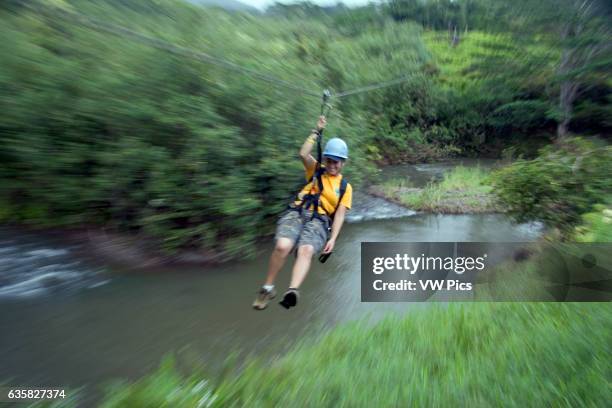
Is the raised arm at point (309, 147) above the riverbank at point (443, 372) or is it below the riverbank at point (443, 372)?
above

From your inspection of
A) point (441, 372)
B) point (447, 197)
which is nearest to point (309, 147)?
point (441, 372)

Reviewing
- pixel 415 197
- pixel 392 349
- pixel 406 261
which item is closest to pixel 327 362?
pixel 392 349

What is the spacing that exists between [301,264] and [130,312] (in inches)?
92.0

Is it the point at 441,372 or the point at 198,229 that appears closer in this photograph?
the point at 441,372

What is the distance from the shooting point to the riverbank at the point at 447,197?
35.0 ft

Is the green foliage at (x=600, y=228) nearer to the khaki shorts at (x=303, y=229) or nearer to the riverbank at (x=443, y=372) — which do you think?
the riverbank at (x=443, y=372)

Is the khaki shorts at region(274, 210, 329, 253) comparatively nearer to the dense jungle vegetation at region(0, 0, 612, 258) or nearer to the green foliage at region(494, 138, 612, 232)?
the dense jungle vegetation at region(0, 0, 612, 258)

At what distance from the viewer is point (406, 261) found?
507cm

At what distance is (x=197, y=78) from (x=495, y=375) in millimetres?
5053

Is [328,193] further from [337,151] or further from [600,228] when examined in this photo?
[600,228]

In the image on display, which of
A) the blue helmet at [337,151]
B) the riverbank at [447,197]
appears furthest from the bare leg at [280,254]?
the riverbank at [447,197]

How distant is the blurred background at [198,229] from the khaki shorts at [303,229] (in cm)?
93

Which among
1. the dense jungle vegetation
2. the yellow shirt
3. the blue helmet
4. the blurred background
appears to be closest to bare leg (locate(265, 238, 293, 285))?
the yellow shirt

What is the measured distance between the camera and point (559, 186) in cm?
602
